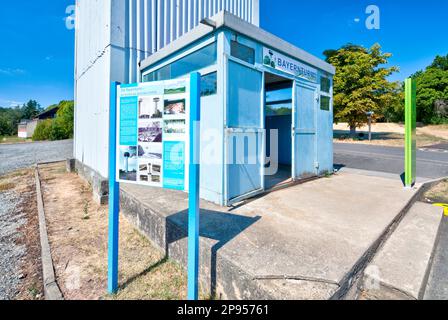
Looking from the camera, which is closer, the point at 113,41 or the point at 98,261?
the point at 98,261

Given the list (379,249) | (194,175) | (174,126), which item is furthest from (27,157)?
(379,249)

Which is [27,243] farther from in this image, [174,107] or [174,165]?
[174,107]

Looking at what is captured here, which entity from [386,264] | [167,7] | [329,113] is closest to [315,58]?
[329,113]

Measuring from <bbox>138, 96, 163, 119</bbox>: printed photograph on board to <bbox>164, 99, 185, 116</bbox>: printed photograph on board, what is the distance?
6 cm

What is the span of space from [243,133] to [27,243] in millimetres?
3913

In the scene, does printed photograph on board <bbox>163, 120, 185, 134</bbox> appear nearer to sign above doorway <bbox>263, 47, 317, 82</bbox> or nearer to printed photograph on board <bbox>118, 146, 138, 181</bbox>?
printed photograph on board <bbox>118, 146, 138, 181</bbox>

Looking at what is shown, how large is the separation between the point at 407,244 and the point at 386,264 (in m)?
0.75

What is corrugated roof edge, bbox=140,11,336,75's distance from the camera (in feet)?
12.4

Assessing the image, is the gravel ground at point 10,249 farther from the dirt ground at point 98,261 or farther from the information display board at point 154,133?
the information display board at point 154,133

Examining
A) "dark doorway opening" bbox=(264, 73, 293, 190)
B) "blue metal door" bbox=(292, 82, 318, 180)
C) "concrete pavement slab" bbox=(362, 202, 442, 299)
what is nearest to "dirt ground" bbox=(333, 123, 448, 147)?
"dark doorway opening" bbox=(264, 73, 293, 190)

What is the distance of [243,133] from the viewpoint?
4152mm

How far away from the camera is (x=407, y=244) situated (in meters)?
3.01
